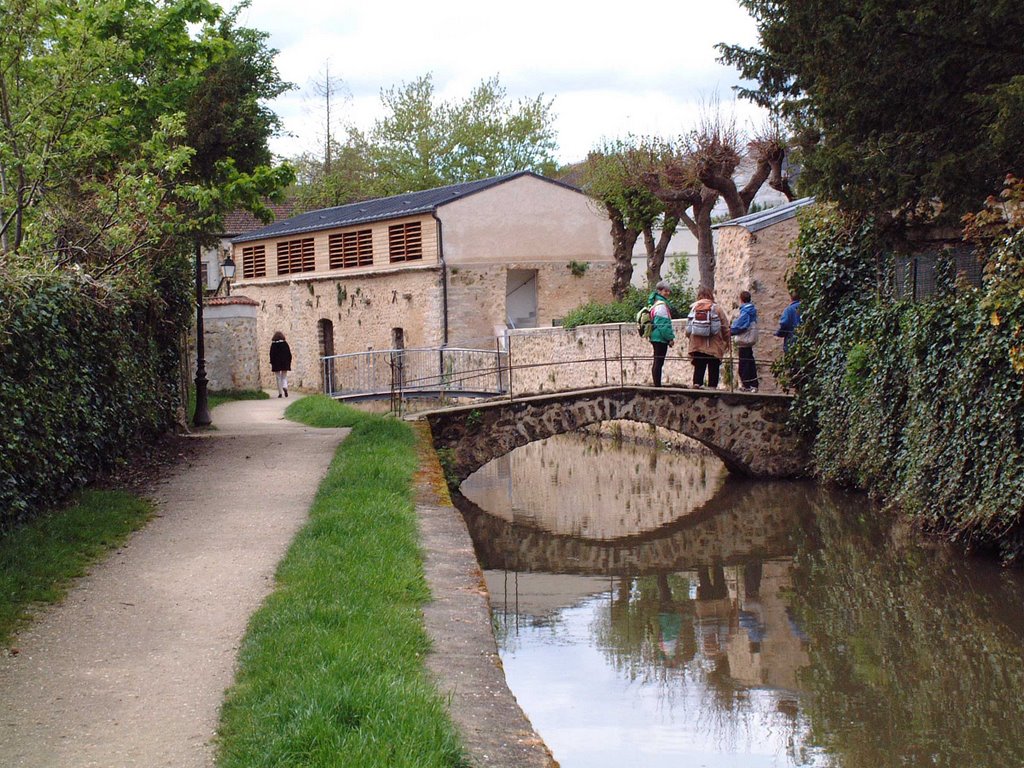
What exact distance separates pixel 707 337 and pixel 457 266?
14.5 metres

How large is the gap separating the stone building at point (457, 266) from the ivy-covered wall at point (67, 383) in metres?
18.0

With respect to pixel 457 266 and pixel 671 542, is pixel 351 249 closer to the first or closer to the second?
pixel 457 266

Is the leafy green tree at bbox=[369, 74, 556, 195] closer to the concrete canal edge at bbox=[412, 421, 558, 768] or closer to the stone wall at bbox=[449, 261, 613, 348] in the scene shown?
the stone wall at bbox=[449, 261, 613, 348]

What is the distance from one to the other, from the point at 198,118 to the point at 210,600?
36.5ft

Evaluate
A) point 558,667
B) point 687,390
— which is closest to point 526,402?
point 687,390

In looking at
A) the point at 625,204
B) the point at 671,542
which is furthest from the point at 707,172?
the point at 671,542

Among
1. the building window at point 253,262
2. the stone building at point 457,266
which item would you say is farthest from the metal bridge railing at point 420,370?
the building window at point 253,262

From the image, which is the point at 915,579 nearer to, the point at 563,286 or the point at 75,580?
the point at 75,580

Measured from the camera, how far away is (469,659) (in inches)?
229

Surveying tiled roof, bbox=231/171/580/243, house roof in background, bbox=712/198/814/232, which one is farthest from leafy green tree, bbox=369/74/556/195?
house roof in background, bbox=712/198/814/232

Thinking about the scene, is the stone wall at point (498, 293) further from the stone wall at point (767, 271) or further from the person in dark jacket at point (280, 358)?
the stone wall at point (767, 271)

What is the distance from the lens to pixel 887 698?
25.6ft

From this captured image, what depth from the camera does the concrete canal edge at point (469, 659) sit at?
4586 millimetres

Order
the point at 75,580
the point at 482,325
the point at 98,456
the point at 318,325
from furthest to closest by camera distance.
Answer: the point at 318,325, the point at 482,325, the point at 98,456, the point at 75,580
